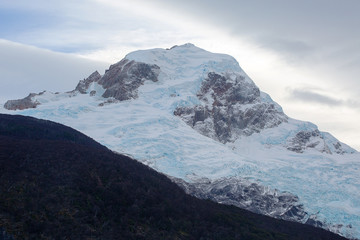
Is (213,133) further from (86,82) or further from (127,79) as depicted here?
(86,82)

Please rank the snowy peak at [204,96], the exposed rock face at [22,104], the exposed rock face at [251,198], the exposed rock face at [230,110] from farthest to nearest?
the exposed rock face at [22,104]
the snowy peak at [204,96]
the exposed rock face at [230,110]
the exposed rock face at [251,198]

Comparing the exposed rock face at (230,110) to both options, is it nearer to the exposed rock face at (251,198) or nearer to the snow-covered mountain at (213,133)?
the snow-covered mountain at (213,133)

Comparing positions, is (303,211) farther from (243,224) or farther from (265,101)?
(265,101)

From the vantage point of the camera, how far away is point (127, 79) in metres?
116

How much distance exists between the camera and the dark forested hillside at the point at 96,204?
33.6 meters

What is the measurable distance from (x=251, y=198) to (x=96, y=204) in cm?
4234

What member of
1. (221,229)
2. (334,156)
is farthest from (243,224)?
(334,156)

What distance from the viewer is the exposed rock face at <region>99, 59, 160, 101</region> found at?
112750 millimetres

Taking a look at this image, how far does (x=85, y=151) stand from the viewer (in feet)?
183

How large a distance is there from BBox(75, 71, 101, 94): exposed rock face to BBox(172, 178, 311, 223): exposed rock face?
60.9 metres

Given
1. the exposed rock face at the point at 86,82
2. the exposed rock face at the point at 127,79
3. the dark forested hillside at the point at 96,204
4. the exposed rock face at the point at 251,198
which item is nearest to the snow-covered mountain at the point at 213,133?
the exposed rock face at the point at 251,198

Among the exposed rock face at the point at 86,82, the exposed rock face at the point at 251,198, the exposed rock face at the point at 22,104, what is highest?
the exposed rock face at the point at 86,82

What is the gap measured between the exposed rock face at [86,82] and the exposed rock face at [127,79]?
509 centimetres

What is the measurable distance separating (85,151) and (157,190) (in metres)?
11.3
